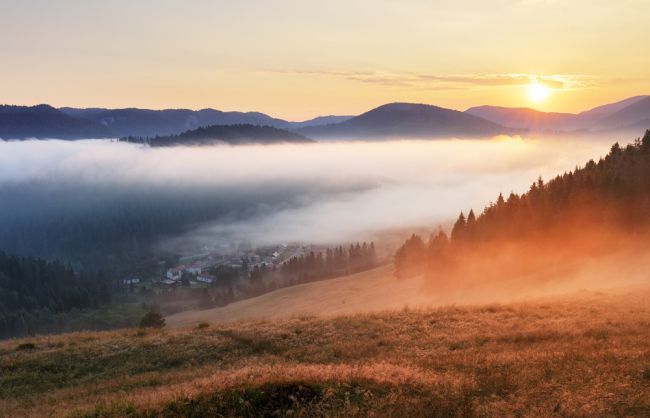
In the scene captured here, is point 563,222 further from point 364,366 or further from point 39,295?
point 39,295

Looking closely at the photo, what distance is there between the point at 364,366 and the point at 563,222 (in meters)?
60.9

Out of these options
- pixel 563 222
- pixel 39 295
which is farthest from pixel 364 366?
pixel 39 295

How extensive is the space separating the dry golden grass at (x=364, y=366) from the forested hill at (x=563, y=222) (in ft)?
122

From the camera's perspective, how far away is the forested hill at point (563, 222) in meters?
62.3

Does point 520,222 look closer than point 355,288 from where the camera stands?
Yes

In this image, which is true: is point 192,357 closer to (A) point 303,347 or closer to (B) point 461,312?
(A) point 303,347

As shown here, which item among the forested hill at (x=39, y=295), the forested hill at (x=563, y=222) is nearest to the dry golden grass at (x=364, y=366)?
the forested hill at (x=563, y=222)

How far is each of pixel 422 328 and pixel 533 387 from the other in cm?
1116

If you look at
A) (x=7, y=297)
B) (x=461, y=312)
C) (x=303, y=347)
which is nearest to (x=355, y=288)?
(x=461, y=312)

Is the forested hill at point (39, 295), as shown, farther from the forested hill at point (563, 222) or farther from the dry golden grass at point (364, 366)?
the dry golden grass at point (364, 366)

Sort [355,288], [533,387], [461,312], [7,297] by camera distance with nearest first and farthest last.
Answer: [533,387]
[461,312]
[355,288]
[7,297]

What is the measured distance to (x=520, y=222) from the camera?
69.7 m

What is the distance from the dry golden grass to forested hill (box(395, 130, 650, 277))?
3732cm

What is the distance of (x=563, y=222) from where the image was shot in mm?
66625
